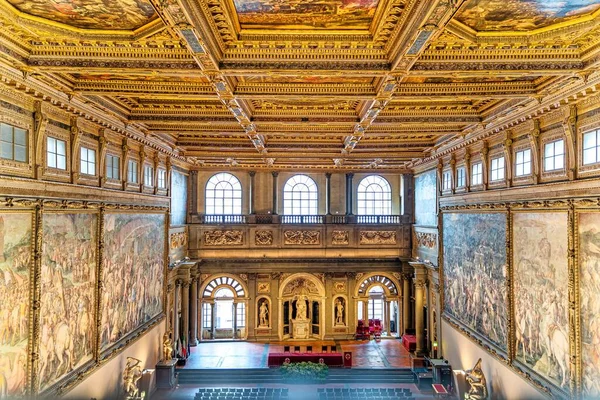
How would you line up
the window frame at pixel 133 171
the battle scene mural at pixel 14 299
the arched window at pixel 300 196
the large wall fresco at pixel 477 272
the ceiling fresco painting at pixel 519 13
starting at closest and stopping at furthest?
the ceiling fresco painting at pixel 519 13
the battle scene mural at pixel 14 299
the large wall fresco at pixel 477 272
the window frame at pixel 133 171
the arched window at pixel 300 196

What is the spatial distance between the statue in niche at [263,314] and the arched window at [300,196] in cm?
548

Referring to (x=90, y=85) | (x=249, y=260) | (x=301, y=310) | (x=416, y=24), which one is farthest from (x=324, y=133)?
(x=301, y=310)

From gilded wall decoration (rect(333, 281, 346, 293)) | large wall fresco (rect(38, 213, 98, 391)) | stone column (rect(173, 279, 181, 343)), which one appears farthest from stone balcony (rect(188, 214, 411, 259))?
large wall fresco (rect(38, 213, 98, 391))

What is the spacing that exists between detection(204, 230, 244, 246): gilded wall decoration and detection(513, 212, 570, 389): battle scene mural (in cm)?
1594

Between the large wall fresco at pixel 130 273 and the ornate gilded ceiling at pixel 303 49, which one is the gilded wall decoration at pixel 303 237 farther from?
the ornate gilded ceiling at pixel 303 49

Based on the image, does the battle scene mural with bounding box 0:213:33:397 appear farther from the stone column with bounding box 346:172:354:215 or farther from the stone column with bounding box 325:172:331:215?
the stone column with bounding box 346:172:354:215

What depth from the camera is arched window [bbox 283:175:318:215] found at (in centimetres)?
2664

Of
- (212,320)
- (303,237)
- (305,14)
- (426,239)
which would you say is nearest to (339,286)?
(303,237)

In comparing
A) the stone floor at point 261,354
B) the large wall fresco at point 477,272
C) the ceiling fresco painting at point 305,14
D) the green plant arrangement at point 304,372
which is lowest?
the stone floor at point 261,354

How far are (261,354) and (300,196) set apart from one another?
363 inches

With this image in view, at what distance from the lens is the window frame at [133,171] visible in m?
15.5

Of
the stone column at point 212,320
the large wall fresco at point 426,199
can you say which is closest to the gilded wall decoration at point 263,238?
the stone column at point 212,320

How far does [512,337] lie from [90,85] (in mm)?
13127

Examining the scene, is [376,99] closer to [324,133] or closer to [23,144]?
[324,133]
